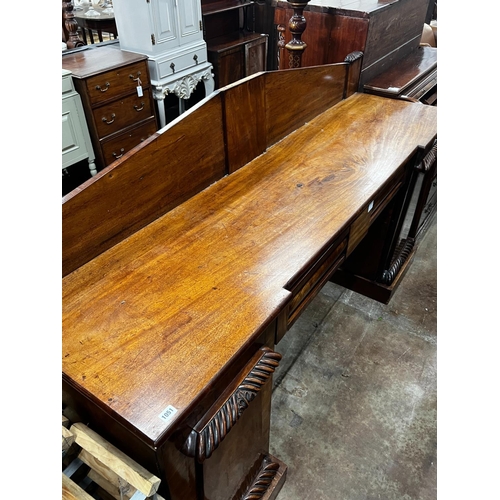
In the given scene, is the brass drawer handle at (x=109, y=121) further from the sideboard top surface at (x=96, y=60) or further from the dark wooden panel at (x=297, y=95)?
the dark wooden panel at (x=297, y=95)

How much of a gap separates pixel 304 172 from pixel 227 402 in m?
0.83

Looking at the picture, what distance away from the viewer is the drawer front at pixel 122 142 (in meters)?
2.87

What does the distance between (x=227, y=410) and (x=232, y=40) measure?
12.4ft

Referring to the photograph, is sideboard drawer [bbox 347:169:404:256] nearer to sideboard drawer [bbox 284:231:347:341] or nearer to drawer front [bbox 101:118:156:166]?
sideboard drawer [bbox 284:231:347:341]

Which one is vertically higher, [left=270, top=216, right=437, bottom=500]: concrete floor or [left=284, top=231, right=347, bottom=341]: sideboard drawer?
[left=284, top=231, right=347, bottom=341]: sideboard drawer

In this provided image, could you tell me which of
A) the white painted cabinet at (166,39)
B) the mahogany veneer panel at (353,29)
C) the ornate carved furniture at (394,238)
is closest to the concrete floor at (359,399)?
the ornate carved furniture at (394,238)

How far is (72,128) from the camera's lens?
8.61 ft

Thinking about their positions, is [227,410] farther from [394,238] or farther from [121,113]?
[121,113]

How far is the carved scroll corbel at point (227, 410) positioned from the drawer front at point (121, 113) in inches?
92.5

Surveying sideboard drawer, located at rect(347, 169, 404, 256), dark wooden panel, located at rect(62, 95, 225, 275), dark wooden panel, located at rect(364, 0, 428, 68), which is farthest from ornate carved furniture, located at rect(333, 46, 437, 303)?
dark wooden panel, located at rect(62, 95, 225, 275)

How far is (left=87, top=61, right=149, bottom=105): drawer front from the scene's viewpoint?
2613 mm

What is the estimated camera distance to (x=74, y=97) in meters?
2.57

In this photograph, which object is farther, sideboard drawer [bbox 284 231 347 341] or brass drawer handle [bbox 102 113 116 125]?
brass drawer handle [bbox 102 113 116 125]

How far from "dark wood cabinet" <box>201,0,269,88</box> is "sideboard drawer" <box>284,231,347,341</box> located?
9.58 feet
